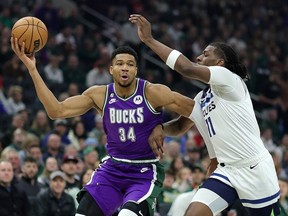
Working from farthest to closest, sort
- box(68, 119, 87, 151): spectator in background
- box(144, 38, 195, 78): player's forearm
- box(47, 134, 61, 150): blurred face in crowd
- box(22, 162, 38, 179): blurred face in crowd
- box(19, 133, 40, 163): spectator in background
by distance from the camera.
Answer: box(68, 119, 87, 151): spectator in background < box(47, 134, 61, 150): blurred face in crowd < box(19, 133, 40, 163): spectator in background < box(22, 162, 38, 179): blurred face in crowd < box(144, 38, 195, 78): player's forearm

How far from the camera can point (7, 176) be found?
10.7 meters

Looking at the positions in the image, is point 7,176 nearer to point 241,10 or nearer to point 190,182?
point 190,182

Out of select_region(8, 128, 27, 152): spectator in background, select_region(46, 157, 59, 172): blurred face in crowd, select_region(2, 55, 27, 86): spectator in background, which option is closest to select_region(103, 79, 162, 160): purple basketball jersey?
select_region(46, 157, 59, 172): blurred face in crowd

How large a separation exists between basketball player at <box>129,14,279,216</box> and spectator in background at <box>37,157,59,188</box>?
4556mm

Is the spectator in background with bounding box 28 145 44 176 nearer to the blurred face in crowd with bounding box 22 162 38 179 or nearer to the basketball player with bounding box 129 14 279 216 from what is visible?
the blurred face in crowd with bounding box 22 162 38 179

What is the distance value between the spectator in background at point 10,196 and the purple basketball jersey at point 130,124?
10.6 ft

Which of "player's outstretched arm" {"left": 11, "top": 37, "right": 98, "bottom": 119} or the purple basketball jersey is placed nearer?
"player's outstretched arm" {"left": 11, "top": 37, "right": 98, "bottom": 119}

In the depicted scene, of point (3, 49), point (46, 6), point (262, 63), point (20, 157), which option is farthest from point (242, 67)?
point (262, 63)

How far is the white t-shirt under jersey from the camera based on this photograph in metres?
7.52

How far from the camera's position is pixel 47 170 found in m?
12.1

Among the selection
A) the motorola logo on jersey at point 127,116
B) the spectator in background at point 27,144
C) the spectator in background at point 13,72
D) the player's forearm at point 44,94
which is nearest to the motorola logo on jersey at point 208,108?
the motorola logo on jersey at point 127,116

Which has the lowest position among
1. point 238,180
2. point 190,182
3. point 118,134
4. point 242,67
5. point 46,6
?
point 190,182

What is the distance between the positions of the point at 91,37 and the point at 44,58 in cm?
241

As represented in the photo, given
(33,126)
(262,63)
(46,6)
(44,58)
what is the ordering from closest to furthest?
(33,126), (44,58), (46,6), (262,63)
